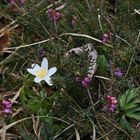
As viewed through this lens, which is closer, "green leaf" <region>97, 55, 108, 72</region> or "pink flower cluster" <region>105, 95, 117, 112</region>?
"pink flower cluster" <region>105, 95, 117, 112</region>

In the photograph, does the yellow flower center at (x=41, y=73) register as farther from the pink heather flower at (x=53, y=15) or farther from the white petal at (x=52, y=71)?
the pink heather flower at (x=53, y=15)

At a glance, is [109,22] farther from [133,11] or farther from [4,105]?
[4,105]

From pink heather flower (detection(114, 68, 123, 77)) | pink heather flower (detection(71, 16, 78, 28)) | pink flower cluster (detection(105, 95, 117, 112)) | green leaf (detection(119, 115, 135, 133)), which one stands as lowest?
green leaf (detection(119, 115, 135, 133))

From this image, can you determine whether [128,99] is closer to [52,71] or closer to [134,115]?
[134,115]

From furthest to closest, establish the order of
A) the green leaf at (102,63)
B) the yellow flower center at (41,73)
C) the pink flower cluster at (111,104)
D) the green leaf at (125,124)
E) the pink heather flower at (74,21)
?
1. the pink heather flower at (74,21)
2. the green leaf at (102,63)
3. the yellow flower center at (41,73)
4. the green leaf at (125,124)
5. the pink flower cluster at (111,104)

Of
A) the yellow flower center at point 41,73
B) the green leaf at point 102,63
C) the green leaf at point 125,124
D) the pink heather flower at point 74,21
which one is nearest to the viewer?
the green leaf at point 125,124

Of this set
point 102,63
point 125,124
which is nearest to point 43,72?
point 102,63

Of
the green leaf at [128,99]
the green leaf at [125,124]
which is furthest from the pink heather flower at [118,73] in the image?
the green leaf at [125,124]

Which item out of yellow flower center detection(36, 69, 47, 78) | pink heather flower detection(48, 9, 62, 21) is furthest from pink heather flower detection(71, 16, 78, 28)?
yellow flower center detection(36, 69, 47, 78)

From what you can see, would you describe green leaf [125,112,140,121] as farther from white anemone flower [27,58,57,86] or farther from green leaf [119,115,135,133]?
white anemone flower [27,58,57,86]

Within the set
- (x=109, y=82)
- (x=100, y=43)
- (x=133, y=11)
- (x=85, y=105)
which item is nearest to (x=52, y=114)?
(x=85, y=105)

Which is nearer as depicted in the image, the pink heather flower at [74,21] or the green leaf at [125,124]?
the green leaf at [125,124]
